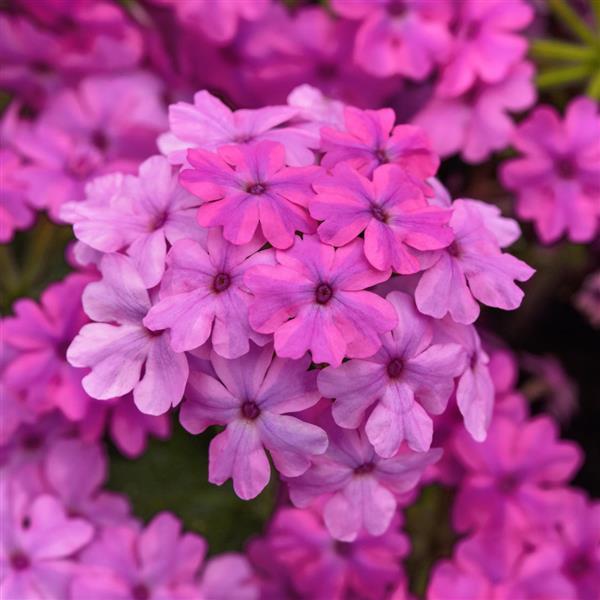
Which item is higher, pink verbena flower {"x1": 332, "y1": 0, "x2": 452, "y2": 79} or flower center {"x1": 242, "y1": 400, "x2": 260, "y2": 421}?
A: pink verbena flower {"x1": 332, "y1": 0, "x2": 452, "y2": 79}

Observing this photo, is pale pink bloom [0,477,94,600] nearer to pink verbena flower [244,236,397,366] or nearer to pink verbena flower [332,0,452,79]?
pink verbena flower [244,236,397,366]

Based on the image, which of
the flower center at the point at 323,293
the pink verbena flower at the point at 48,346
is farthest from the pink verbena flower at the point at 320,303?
the pink verbena flower at the point at 48,346

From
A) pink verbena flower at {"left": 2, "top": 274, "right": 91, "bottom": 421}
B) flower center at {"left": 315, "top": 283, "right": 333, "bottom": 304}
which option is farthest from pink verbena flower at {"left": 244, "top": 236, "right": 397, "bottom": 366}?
pink verbena flower at {"left": 2, "top": 274, "right": 91, "bottom": 421}

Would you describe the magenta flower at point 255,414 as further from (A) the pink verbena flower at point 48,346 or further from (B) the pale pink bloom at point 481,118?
(B) the pale pink bloom at point 481,118

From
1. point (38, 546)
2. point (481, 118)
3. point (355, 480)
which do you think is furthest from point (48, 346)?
point (481, 118)

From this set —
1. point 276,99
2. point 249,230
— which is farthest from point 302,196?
point 276,99

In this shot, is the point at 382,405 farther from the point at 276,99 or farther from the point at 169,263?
the point at 276,99
